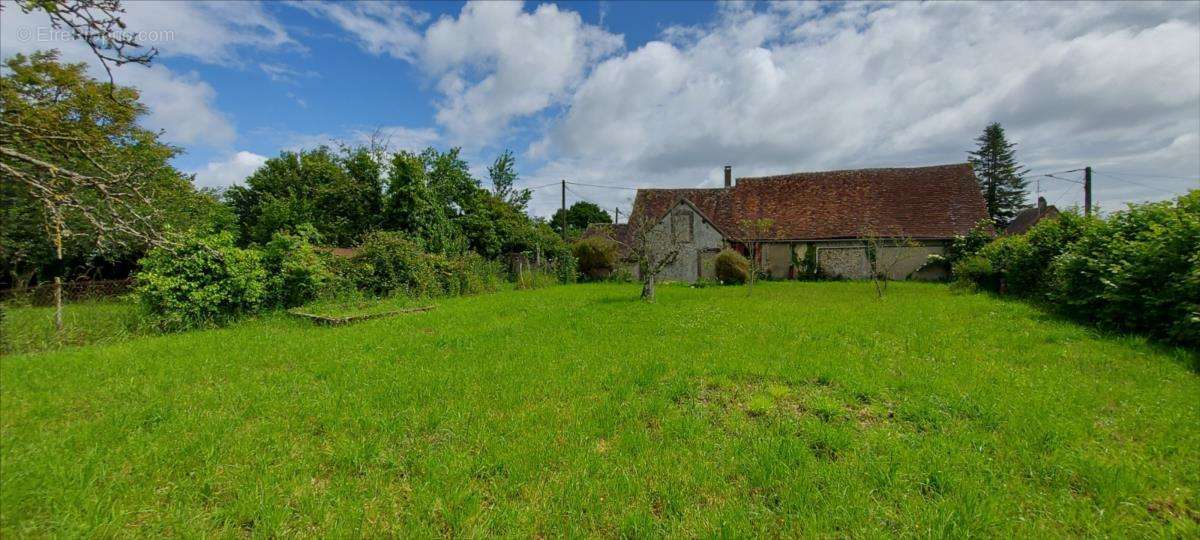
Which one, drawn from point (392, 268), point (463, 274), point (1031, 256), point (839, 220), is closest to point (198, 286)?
point (392, 268)

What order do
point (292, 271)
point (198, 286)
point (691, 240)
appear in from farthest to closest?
point (691, 240) → point (292, 271) → point (198, 286)

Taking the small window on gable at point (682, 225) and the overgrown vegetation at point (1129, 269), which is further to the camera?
the small window on gable at point (682, 225)

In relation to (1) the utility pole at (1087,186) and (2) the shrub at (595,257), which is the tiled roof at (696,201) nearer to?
(2) the shrub at (595,257)

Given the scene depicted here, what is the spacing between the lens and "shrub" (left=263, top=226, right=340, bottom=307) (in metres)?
10.8

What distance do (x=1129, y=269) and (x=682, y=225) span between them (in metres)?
17.3

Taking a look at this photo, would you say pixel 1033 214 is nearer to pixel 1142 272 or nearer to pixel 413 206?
pixel 1142 272

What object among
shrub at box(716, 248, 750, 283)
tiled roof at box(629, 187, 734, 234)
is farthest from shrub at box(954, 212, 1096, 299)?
tiled roof at box(629, 187, 734, 234)

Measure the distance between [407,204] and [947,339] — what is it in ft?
56.1

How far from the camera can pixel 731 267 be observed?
19.9m

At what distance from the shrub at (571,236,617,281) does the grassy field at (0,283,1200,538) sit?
1688 cm

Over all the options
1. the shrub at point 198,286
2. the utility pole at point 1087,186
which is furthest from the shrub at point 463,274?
the utility pole at point 1087,186

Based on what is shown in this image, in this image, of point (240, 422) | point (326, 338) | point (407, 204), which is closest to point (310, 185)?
point (407, 204)

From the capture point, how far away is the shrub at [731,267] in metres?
19.7

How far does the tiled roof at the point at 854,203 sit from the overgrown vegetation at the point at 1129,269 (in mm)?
11231
